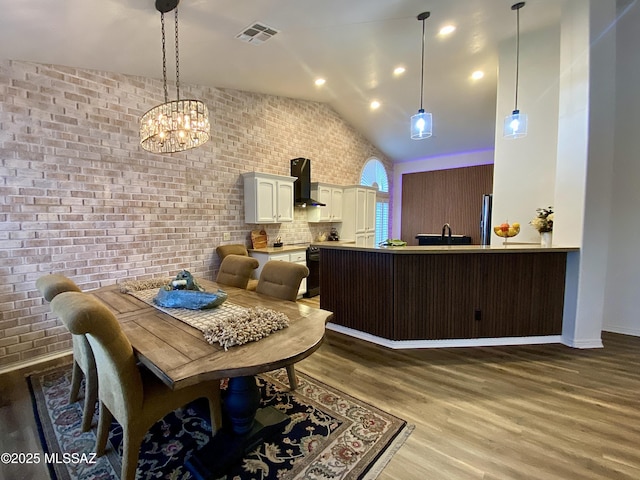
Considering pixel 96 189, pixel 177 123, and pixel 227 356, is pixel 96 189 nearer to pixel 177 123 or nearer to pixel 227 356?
pixel 177 123

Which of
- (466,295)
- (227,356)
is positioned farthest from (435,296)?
(227,356)

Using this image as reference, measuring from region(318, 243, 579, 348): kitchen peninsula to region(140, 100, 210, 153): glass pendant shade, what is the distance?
1.93 m

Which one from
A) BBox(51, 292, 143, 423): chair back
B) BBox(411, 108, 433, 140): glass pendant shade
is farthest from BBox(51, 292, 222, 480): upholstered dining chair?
BBox(411, 108, 433, 140): glass pendant shade

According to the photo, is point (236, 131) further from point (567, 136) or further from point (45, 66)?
point (567, 136)

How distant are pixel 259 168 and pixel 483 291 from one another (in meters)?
3.66

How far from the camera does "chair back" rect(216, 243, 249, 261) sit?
13.5 feet

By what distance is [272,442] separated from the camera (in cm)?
176

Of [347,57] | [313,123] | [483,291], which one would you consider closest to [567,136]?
[483,291]

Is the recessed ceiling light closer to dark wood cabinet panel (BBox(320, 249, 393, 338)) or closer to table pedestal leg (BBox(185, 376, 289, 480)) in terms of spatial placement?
dark wood cabinet panel (BBox(320, 249, 393, 338))

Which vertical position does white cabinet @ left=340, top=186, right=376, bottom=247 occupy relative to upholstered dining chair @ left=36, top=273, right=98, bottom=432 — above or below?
above

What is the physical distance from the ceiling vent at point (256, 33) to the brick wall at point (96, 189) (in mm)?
1304

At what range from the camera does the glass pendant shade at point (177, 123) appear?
2.18 metres

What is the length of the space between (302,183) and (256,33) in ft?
8.38

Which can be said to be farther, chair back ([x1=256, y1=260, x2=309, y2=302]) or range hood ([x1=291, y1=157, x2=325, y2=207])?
range hood ([x1=291, y1=157, x2=325, y2=207])
